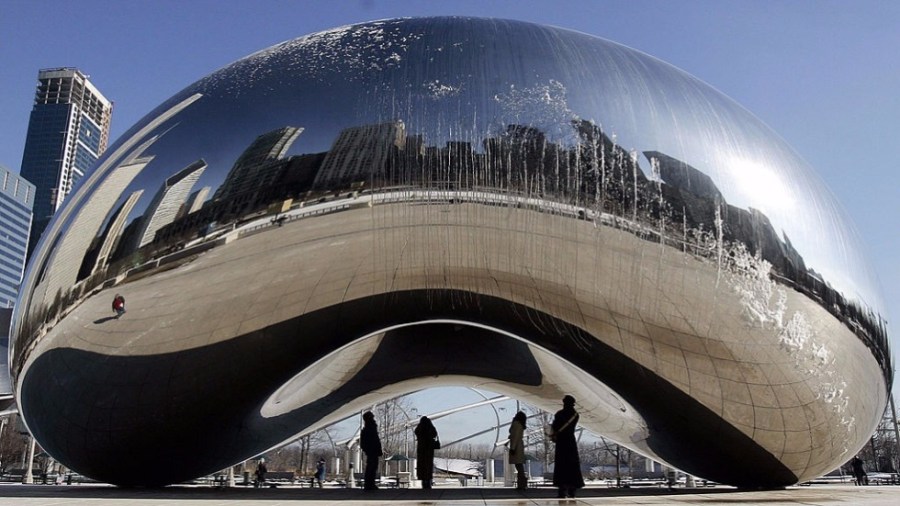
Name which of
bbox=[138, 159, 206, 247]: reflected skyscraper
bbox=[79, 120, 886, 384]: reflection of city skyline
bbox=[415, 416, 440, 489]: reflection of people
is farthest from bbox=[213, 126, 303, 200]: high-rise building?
bbox=[415, 416, 440, 489]: reflection of people

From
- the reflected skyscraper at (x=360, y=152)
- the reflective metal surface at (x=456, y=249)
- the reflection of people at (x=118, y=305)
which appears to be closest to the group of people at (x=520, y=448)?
the reflective metal surface at (x=456, y=249)

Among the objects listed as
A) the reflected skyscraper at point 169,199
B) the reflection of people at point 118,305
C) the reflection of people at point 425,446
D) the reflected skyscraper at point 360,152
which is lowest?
the reflection of people at point 425,446

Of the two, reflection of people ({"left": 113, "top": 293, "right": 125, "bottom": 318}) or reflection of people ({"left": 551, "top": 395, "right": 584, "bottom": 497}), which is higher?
reflection of people ({"left": 113, "top": 293, "right": 125, "bottom": 318})

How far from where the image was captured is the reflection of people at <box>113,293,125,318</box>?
737 cm

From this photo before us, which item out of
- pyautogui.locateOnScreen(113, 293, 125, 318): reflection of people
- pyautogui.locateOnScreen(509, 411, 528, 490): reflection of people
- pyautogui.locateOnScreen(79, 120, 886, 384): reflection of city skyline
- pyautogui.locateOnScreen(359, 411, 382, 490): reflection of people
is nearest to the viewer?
pyautogui.locateOnScreen(79, 120, 886, 384): reflection of city skyline

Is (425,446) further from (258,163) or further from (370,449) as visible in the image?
(258,163)

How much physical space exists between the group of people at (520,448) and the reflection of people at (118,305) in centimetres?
363

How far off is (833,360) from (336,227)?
5561mm

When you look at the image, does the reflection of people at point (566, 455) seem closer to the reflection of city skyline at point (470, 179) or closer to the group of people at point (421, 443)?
the reflection of city skyline at point (470, 179)

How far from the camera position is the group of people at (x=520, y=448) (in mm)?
7812

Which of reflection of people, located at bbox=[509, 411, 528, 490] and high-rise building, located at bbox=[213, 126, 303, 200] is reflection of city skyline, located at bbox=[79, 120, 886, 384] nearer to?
high-rise building, located at bbox=[213, 126, 303, 200]

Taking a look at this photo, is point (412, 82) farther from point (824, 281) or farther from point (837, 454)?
point (837, 454)

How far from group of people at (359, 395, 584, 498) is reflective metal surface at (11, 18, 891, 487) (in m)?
0.75

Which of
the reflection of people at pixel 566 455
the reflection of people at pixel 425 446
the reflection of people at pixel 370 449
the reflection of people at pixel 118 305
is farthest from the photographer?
the reflection of people at pixel 425 446
